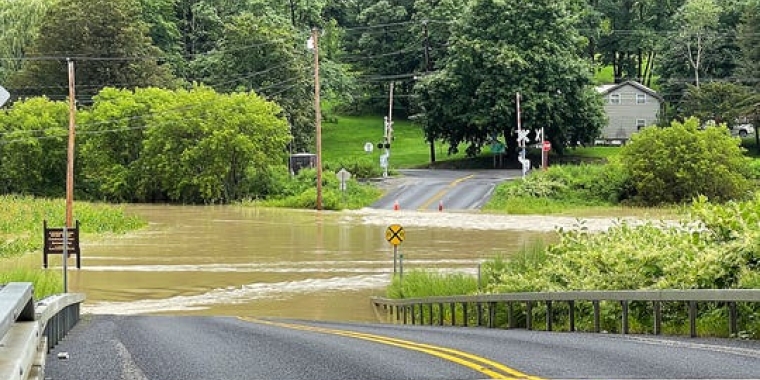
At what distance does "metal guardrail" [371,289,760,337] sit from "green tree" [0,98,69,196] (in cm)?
5310

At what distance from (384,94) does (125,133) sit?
4312 cm

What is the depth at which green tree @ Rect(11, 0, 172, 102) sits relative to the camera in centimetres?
9188

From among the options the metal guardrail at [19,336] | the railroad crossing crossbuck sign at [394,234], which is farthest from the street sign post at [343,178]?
the metal guardrail at [19,336]

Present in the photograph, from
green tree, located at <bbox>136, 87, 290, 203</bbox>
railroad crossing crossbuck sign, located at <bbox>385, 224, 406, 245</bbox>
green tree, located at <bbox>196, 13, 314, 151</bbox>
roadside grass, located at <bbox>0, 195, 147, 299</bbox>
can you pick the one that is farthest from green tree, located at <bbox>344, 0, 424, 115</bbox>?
railroad crossing crossbuck sign, located at <bbox>385, 224, 406, 245</bbox>

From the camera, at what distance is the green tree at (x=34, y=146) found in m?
73.9

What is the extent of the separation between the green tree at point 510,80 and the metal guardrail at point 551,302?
173 ft

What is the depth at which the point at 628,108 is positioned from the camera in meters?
96.1

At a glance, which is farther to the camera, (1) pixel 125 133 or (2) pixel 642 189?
(1) pixel 125 133

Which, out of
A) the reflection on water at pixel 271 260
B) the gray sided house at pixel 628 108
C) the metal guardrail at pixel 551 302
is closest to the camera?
the metal guardrail at pixel 551 302

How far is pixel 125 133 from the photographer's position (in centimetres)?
7412

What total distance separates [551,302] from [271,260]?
2215 cm

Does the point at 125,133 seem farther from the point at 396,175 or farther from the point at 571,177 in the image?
the point at 571,177

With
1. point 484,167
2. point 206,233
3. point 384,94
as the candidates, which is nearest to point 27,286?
point 206,233

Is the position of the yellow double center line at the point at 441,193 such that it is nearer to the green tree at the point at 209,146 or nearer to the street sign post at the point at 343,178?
the street sign post at the point at 343,178
